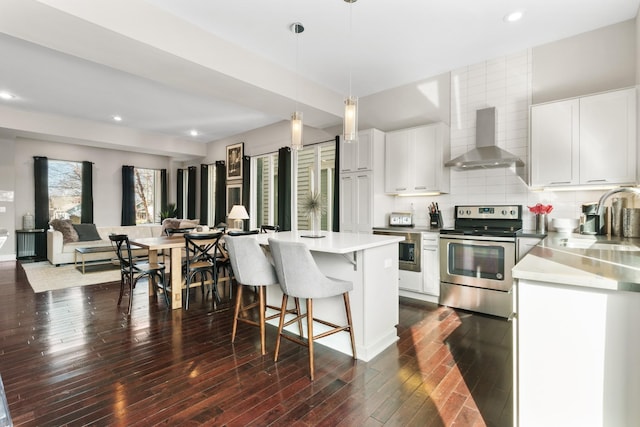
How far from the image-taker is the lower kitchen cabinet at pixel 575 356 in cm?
122

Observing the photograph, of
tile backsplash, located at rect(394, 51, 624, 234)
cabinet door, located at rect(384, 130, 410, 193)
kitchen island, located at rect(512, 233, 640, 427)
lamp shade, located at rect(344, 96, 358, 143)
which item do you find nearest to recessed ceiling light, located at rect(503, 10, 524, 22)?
tile backsplash, located at rect(394, 51, 624, 234)

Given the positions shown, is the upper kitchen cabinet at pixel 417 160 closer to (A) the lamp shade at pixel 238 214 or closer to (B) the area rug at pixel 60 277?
(A) the lamp shade at pixel 238 214

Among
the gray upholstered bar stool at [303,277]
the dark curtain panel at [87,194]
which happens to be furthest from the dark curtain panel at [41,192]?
the gray upholstered bar stool at [303,277]

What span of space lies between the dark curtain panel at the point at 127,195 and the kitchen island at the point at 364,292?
756 cm

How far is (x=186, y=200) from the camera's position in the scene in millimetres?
9461

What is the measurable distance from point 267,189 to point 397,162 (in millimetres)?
3564

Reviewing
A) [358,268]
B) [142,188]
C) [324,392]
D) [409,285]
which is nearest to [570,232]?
[409,285]

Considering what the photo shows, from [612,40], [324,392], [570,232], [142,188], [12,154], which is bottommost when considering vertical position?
[324,392]

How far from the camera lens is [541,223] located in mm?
3553

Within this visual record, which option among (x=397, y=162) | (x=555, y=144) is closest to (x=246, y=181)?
(x=397, y=162)

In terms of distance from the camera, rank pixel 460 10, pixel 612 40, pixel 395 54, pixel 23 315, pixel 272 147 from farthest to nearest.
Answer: pixel 272 147
pixel 395 54
pixel 23 315
pixel 612 40
pixel 460 10

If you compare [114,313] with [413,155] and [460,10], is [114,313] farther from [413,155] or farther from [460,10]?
[460,10]

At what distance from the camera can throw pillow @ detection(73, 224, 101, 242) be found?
22.6 ft

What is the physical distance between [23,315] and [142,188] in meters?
6.49
